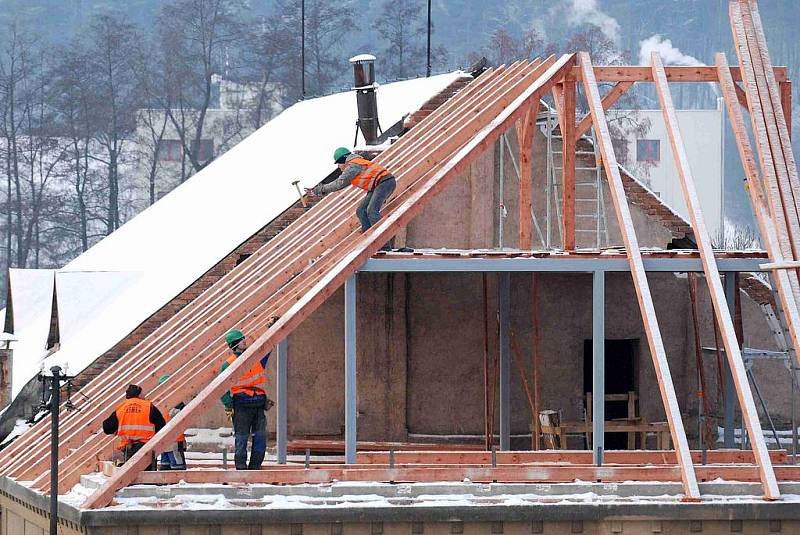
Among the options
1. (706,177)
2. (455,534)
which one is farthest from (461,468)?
(706,177)

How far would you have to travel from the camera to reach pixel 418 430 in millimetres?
20859

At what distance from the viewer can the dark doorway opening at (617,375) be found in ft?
70.9

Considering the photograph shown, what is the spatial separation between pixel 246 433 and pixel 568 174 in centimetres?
472

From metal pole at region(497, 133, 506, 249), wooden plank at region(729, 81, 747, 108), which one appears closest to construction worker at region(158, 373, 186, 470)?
metal pole at region(497, 133, 506, 249)

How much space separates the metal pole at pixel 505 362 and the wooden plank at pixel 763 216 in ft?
10.5

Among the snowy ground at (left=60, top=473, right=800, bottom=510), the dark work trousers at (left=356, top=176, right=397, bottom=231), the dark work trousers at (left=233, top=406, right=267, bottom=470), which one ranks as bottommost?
the snowy ground at (left=60, top=473, right=800, bottom=510)

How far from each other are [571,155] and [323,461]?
473cm

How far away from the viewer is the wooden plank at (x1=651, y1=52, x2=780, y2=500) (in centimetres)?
1527

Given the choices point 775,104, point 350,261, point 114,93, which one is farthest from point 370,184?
point 114,93

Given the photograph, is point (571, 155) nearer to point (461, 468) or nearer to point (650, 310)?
point (650, 310)

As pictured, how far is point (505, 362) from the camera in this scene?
19.3m

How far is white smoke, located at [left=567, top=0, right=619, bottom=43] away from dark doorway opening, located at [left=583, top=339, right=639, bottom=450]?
10856cm

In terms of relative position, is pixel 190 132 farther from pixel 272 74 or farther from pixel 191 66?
pixel 272 74

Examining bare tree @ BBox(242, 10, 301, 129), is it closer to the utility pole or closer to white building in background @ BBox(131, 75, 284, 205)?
white building in background @ BBox(131, 75, 284, 205)
